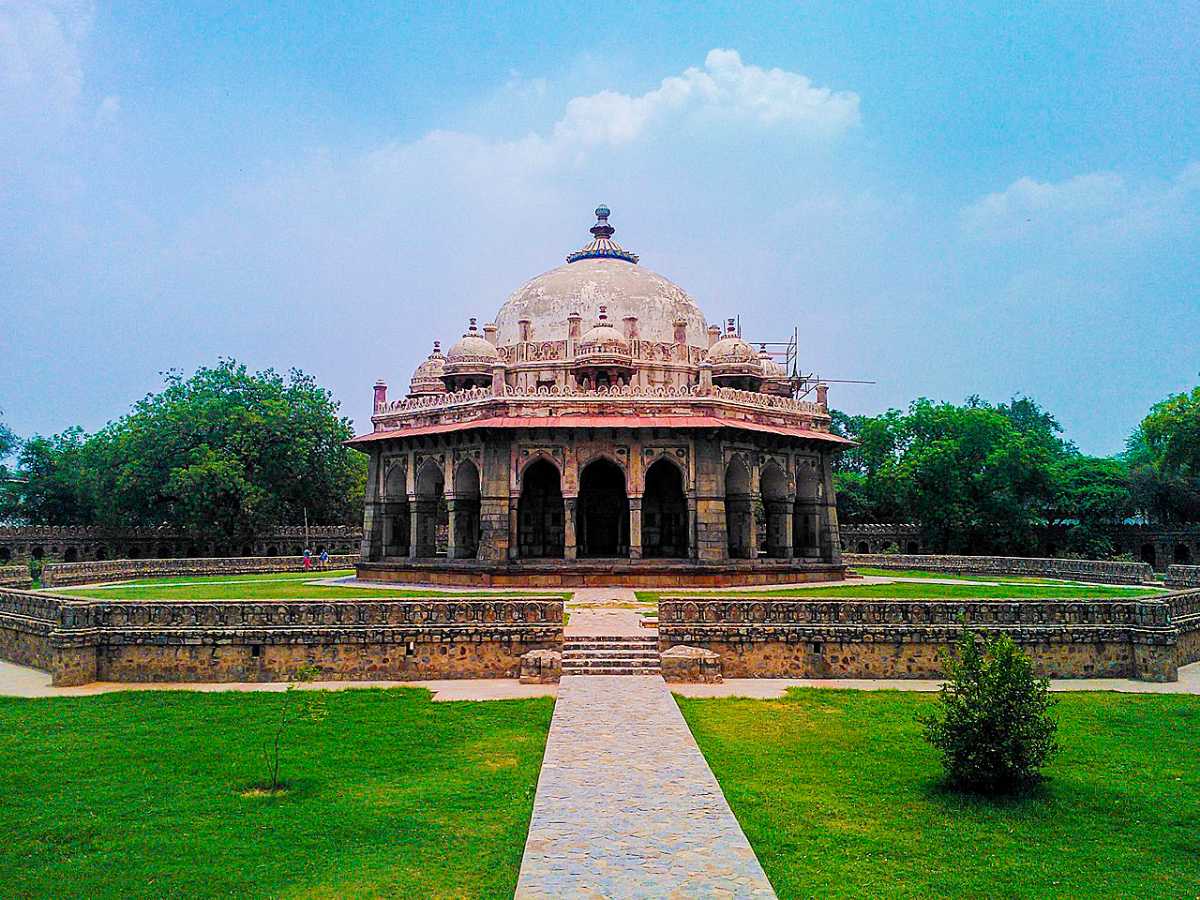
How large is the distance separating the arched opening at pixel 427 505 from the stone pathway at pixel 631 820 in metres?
20.3

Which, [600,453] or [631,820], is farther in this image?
[600,453]

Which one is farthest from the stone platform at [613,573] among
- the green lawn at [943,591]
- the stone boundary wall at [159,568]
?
the stone boundary wall at [159,568]

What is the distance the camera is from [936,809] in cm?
888

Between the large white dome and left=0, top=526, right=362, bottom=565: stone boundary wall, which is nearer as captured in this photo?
the large white dome

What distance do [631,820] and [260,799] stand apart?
163 inches

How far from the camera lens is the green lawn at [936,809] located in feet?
23.6

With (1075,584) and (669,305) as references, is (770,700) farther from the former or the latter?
(669,305)

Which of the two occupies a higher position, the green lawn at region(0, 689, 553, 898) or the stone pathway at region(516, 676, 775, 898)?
the stone pathway at region(516, 676, 775, 898)

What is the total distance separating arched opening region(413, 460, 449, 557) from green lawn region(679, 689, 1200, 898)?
64.3ft

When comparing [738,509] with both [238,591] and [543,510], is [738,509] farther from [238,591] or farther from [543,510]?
[238,591]

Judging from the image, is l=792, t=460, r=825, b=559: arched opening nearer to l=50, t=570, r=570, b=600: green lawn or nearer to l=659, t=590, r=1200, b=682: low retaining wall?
l=50, t=570, r=570, b=600: green lawn

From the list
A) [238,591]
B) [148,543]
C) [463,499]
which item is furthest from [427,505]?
[148,543]

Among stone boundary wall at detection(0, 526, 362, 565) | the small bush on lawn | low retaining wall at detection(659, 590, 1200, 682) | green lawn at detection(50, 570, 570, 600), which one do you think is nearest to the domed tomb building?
green lawn at detection(50, 570, 570, 600)

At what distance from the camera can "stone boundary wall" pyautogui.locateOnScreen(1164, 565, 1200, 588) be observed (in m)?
24.9
